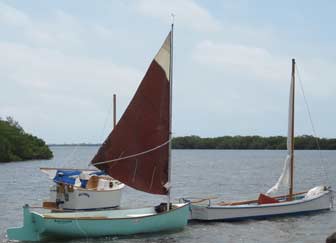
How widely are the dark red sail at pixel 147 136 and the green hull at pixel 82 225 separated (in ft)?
4.59

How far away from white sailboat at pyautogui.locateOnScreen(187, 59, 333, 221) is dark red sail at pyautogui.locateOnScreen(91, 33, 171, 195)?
3949 mm

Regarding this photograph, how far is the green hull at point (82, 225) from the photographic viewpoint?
21297 mm

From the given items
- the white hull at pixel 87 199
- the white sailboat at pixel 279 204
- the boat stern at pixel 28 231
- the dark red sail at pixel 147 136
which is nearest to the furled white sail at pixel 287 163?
the white sailboat at pixel 279 204

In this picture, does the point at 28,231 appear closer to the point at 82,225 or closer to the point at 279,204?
the point at 82,225

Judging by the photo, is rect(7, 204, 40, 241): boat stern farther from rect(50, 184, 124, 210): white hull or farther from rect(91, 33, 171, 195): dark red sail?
rect(50, 184, 124, 210): white hull

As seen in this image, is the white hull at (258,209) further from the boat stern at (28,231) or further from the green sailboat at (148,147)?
the boat stern at (28,231)

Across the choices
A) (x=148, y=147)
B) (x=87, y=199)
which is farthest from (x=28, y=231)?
(x=87, y=199)

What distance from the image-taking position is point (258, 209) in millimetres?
28078

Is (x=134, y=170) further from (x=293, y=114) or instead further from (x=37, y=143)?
(x=37, y=143)

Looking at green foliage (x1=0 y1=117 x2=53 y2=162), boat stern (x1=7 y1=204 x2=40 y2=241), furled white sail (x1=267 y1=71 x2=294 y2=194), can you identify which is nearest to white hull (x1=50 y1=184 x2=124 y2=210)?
boat stern (x1=7 y1=204 x2=40 y2=241)

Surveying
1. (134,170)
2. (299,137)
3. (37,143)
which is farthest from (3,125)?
(134,170)

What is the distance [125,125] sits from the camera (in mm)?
23297

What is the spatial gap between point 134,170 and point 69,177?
20.6ft

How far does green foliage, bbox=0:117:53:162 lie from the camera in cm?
10994
